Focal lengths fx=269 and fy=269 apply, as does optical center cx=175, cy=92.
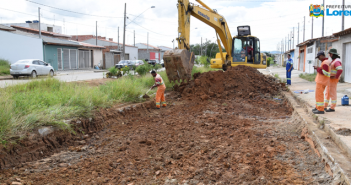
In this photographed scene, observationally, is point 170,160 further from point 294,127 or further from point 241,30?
point 241,30

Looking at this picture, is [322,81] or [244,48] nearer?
[322,81]

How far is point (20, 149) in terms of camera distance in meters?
4.60

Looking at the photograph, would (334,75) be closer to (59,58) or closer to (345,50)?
(345,50)

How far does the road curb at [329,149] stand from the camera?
3.34 meters

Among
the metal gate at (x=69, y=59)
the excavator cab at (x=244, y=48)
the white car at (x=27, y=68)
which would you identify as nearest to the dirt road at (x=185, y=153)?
the excavator cab at (x=244, y=48)

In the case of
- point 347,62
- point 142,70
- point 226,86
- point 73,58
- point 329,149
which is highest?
point 73,58

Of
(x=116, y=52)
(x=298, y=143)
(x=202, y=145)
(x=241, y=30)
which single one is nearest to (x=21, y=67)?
(x=241, y=30)

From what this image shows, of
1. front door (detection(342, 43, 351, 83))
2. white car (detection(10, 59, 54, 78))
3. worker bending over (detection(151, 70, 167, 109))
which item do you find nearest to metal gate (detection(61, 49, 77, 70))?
white car (detection(10, 59, 54, 78))

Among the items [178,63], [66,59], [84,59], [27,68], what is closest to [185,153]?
[178,63]

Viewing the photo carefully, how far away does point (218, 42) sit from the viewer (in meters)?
15.0

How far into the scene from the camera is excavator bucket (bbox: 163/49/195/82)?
10.6m

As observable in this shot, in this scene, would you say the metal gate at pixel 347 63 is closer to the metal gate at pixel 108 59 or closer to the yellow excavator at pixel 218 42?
the yellow excavator at pixel 218 42

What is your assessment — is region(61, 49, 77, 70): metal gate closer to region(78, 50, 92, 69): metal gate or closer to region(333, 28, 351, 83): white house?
region(78, 50, 92, 69): metal gate

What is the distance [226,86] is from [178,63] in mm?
2395
